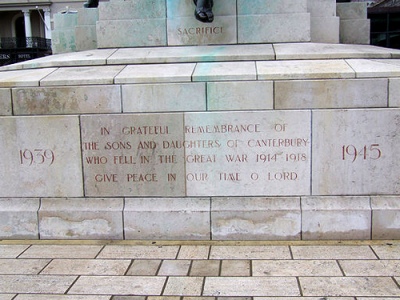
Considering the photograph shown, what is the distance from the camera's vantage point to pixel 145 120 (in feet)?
18.1

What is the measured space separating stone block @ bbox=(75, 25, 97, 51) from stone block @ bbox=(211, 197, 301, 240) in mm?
3668

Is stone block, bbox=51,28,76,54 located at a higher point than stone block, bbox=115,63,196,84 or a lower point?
higher

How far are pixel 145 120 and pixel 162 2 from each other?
2.35 metres

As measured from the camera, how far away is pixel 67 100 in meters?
5.61

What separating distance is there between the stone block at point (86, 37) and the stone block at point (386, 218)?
4.84 meters

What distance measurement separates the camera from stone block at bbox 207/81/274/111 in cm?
541

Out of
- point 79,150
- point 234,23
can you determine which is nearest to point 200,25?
point 234,23

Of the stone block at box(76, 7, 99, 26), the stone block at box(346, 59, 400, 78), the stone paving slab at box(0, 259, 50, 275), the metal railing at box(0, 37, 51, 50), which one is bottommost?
the stone paving slab at box(0, 259, 50, 275)

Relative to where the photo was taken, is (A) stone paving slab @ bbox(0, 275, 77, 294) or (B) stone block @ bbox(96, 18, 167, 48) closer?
(A) stone paving slab @ bbox(0, 275, 77, 294)

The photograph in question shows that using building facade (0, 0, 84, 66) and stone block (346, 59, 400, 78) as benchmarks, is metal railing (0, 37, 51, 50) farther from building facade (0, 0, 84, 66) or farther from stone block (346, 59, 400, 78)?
stone block (346, 59, 400, 78)

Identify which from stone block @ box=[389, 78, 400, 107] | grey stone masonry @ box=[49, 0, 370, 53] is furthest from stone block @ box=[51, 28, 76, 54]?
stone block @ box=[389, 78, 400, 107]

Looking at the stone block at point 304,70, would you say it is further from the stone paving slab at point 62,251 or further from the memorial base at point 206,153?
the stone paving slab at point 62,251

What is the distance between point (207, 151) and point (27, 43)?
44.0 meters

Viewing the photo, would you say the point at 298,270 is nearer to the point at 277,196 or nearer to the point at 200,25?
the point at 277,196
